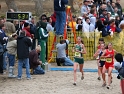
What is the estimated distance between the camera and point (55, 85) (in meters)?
15.6

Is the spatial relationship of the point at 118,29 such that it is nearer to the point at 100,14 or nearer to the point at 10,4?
the point at 100,14

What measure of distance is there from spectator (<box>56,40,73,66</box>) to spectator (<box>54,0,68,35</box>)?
1.72ft

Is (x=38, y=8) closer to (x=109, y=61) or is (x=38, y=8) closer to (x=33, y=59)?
(x=33, y=59)

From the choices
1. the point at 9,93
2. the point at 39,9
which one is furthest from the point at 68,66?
the point at 39,9

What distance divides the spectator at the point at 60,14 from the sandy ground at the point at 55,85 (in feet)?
7.65

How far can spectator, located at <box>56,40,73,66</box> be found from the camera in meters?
19.3

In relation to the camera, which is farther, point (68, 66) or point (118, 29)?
point (118, 29)

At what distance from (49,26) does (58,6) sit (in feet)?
6.77

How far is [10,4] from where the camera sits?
113 ft

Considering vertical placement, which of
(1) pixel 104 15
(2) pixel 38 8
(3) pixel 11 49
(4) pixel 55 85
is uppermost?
(2) pixel 38 8

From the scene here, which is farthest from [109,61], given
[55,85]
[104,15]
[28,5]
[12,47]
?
[28,5]

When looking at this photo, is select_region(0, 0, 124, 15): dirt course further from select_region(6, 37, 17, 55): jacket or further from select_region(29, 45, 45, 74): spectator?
select_region(6, 37, 17, 55): jacket

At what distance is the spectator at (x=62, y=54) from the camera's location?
19.3 m

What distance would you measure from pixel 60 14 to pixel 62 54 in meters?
1.80
